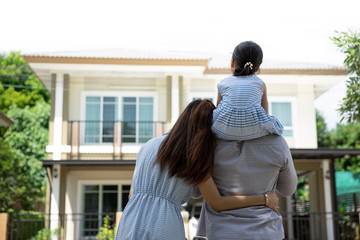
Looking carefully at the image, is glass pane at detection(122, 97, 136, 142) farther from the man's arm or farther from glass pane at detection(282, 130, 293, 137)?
the man's arm

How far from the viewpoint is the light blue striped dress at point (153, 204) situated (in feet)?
6.88

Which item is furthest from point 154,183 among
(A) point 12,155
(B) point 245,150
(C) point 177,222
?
(A) point 12,155

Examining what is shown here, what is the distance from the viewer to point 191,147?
84.1 inches

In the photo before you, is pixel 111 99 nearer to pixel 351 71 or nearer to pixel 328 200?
pixel 328 200

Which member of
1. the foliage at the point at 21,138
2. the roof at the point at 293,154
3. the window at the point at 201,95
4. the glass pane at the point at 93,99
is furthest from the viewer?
the foliage at the point at 21,138

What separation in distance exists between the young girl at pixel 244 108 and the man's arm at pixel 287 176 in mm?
124

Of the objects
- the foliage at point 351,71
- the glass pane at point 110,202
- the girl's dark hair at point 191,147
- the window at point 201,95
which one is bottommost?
the glass pane at point 110,202

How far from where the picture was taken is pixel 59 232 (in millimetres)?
13055

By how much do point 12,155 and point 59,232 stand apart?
3966mm

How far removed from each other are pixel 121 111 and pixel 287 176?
13.5 meters

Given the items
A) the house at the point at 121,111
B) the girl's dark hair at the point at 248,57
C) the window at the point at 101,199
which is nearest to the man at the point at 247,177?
the girl's dark hair at the point at 248,57

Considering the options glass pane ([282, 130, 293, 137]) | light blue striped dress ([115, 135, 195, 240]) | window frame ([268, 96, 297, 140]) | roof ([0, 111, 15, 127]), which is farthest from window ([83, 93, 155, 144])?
light blue striped dress ([115, 135, 195, 240])

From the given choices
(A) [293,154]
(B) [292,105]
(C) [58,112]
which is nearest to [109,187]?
(C) [58,112]

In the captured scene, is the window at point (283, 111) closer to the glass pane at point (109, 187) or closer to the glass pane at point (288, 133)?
the glass pane at point (288, 133)
